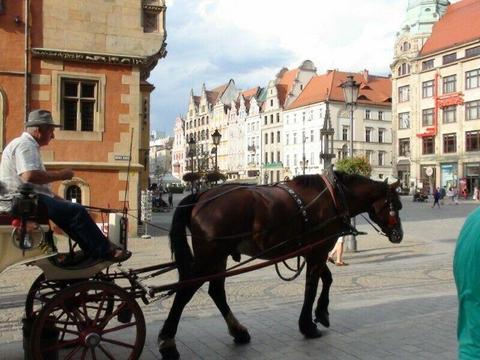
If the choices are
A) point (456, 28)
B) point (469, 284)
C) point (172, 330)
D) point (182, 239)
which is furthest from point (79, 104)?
point (456, 28)

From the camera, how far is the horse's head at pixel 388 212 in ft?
22.4

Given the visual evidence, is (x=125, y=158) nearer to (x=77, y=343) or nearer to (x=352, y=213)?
(x=352, y=213)

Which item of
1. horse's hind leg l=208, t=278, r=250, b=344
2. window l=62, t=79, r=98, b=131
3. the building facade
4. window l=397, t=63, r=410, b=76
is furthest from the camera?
window l=397, t=63, r=410, b=76

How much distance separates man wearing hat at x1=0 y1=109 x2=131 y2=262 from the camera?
4668 millimetres

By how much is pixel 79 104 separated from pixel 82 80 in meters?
0.75

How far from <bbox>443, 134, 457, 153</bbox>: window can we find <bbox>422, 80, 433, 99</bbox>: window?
5879 millimetres

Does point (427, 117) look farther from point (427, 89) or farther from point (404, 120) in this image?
point (404, 120)

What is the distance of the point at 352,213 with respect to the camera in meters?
6.64

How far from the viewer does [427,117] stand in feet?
214

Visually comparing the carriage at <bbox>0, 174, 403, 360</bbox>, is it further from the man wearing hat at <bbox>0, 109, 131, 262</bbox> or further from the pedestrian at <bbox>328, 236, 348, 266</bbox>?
the pedestrian at <bbox>328, 236, 348, 266</bbox>

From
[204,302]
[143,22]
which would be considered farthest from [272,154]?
[204,302]

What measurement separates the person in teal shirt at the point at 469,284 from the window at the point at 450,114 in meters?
63.7

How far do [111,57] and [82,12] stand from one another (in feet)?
5.36

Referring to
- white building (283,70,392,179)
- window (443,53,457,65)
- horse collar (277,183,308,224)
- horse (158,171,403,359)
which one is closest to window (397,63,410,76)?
window (443,53,457,65)
